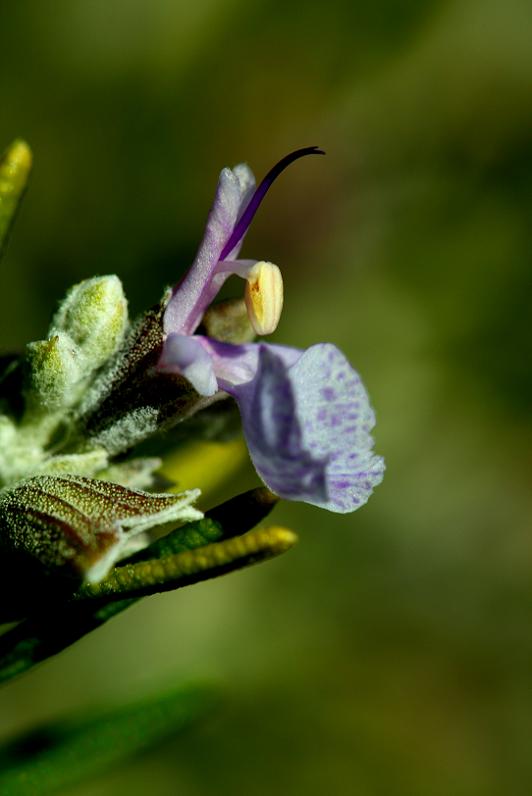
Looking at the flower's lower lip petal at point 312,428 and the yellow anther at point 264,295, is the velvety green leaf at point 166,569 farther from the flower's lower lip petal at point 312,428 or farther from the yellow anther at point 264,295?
the yellow anther at point 264,295

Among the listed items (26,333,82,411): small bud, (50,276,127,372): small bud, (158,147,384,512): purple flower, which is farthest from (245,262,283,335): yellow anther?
(26,333,82,411): small bud

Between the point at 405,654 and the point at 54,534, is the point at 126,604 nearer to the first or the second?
the point at 54,534

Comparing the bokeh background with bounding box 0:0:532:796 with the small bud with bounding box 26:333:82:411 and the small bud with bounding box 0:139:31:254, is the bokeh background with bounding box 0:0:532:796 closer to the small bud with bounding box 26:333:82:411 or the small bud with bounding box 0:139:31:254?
the small bud with bounding box 0:139:31:254

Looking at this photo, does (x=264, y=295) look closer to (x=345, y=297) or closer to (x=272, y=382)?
(x=272, y=382)

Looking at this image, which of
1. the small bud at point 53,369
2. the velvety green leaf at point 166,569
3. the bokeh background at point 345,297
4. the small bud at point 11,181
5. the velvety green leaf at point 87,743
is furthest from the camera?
the bokeh background at point 345,297

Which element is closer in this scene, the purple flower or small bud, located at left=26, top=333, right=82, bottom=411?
the purple flower

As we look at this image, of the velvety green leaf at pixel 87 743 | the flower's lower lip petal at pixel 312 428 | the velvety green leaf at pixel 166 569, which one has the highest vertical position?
the flower's lower lip petal at pixel 312 428

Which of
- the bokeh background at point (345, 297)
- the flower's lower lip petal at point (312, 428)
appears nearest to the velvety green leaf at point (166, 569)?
the flower's lower lip petal at point (312, 428)
